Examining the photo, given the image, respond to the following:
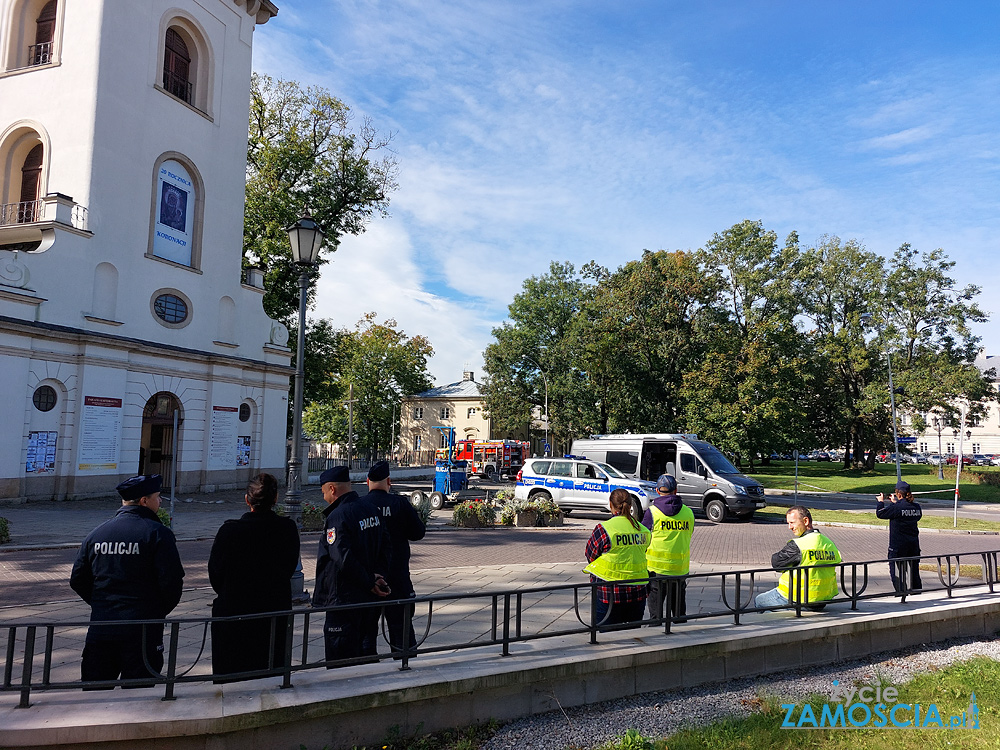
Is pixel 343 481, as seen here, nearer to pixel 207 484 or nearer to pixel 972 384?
pixel 207 484

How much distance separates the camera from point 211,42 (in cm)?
2508

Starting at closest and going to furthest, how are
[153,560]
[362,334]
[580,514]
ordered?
[153,560], [580,514], [362,334]

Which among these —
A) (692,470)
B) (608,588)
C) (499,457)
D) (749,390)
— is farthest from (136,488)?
(499,457)

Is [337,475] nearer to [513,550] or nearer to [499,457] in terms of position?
[513,550]

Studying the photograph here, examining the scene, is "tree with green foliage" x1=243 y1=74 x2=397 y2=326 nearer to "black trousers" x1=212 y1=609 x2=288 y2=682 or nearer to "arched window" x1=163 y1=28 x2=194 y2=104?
"arched window" x1=163 y1=28 x2=194 y2=104

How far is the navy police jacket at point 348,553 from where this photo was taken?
4.76 m

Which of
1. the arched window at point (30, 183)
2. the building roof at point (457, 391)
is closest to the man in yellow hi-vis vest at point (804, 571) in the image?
the arched window at point (30, 183)

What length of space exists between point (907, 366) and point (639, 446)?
36972 mm

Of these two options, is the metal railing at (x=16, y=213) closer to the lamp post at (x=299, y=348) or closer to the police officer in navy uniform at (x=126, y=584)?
the lamp post at (x=299, y=348)

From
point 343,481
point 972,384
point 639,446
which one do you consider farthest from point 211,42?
point 972,384

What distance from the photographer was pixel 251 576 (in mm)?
4293

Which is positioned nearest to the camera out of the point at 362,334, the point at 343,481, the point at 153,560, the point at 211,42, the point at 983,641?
the point at 153,560

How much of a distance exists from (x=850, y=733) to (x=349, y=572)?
3.93m

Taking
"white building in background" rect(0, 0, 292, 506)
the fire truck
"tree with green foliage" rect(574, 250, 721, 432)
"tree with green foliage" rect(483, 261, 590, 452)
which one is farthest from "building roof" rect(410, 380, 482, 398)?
"white building in background" rect(0, 0, 292, 506)
